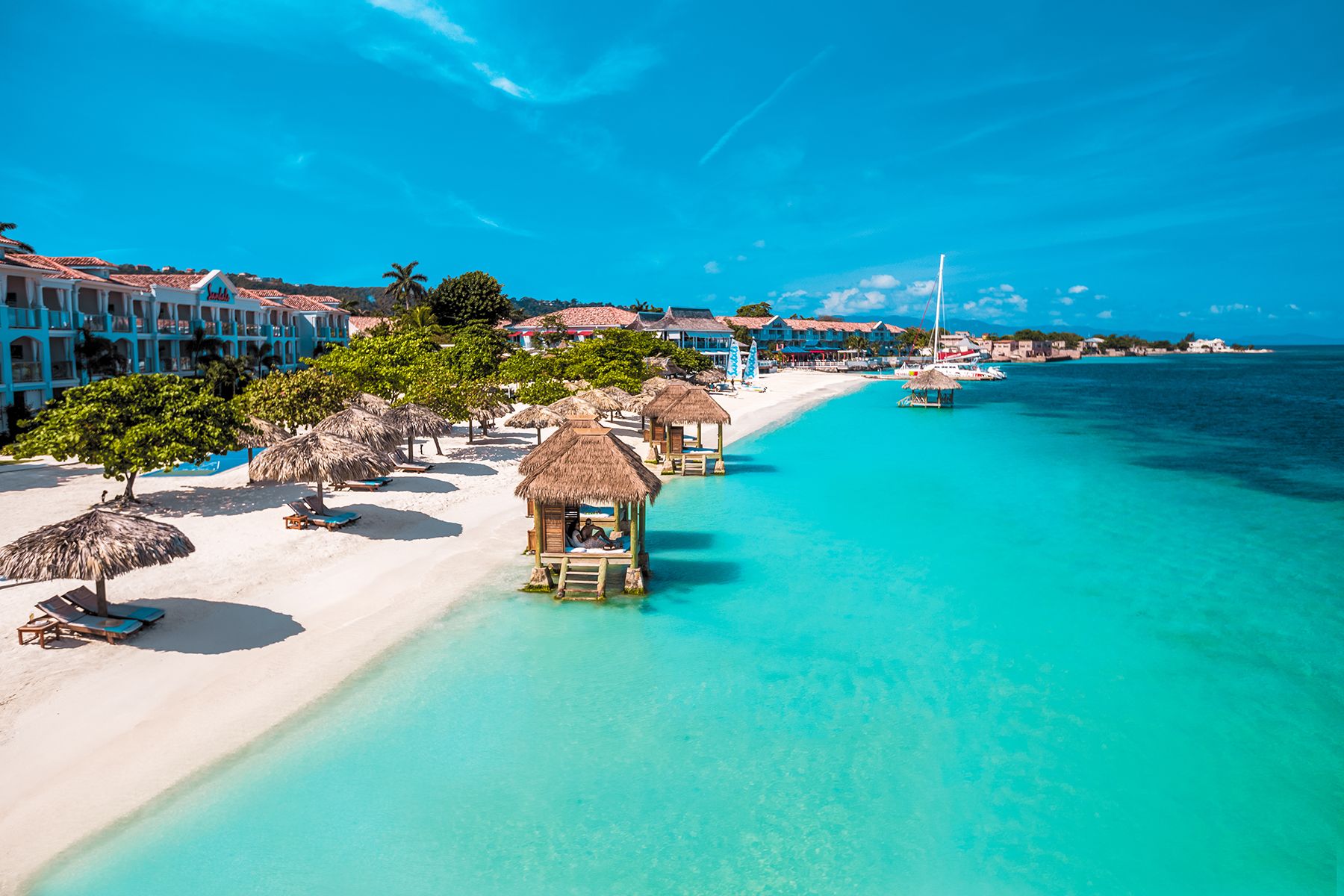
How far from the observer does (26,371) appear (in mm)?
28109

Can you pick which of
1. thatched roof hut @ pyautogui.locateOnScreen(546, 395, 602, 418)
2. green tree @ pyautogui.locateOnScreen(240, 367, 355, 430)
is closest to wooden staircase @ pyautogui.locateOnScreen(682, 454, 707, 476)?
thatched roof hut @ pyautogui.locateOnScreen(546, 395, 602, 418)

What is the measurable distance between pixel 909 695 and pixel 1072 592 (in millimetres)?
6617

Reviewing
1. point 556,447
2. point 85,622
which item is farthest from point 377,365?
point 85,622

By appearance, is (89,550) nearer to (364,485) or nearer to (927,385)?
(364,485)

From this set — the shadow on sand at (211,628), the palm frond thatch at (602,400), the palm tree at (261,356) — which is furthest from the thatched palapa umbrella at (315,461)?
the palm tree at (261,356)

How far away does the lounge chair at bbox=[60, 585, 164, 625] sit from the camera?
36.8 feet

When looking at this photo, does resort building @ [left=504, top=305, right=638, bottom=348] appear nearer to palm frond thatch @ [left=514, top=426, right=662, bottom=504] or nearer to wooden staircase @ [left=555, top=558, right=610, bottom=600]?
palm frond thatch @ [left=514, top=426, right=662, bottom=504]

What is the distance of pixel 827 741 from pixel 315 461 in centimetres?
1183

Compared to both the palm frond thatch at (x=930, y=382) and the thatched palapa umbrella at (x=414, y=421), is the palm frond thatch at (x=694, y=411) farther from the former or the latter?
the palm frond thatch at (x=930, y=382)

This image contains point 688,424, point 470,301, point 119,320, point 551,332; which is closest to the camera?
point 688,424

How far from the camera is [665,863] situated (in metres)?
7.82

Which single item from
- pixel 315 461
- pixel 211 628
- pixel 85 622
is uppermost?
pixel 315 461

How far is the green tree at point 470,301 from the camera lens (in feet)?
Result: 227

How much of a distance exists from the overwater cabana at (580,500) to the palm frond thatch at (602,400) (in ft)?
54.4
